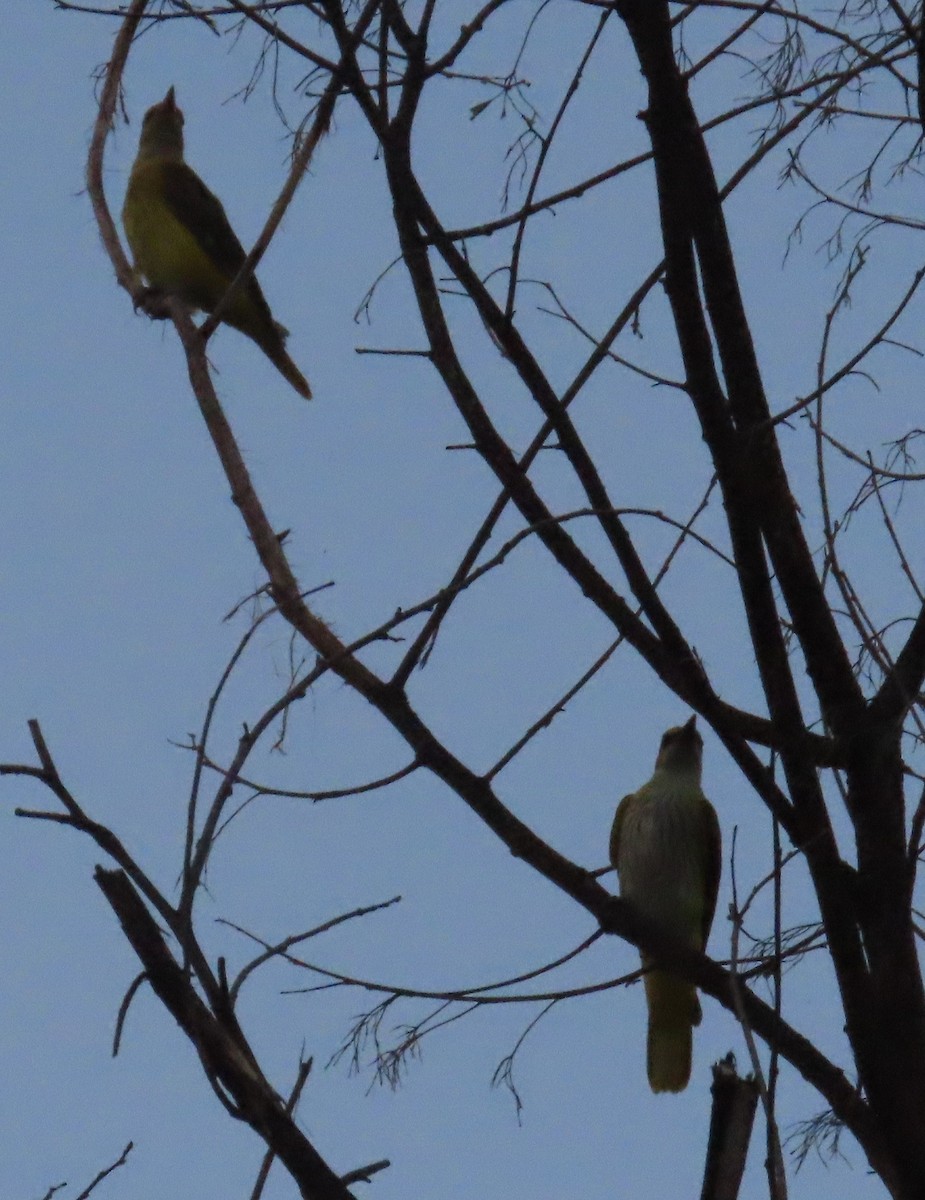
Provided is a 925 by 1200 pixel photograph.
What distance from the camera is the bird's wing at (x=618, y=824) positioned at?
18.4 ft

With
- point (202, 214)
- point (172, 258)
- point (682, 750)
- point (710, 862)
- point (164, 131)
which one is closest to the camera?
point (710, 862)

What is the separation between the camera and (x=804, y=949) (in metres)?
3.22

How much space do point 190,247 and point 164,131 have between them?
1.35 m

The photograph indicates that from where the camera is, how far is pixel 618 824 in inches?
224

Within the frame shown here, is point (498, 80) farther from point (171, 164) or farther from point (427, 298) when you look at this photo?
point (171, 164)

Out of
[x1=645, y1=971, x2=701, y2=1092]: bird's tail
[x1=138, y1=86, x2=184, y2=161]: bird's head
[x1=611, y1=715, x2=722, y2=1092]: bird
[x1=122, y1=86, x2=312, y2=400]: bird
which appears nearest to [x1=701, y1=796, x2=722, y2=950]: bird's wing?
[x1=611, y1=715, x2=722, y2=1092]: bird

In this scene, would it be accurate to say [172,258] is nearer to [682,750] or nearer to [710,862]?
[682,750]

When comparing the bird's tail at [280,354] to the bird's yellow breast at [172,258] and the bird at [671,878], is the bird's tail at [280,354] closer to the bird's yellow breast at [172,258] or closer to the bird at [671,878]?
the bird's yellow breast at [172,258]

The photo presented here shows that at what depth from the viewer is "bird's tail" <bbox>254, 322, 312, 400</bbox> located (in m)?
7.41

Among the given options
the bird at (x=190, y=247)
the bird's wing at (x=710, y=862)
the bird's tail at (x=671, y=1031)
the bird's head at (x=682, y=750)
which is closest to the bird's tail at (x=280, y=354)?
the bird at (x=190, y=247)

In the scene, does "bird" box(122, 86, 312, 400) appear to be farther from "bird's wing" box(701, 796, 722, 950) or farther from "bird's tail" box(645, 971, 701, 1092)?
"bird's tail" box(645, 971, 701, 1092)

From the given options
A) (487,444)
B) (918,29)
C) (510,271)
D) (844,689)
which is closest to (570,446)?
(487,444)

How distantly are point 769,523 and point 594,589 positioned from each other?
1.16ft

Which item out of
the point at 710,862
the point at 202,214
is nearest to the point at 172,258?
the point at 202,214
